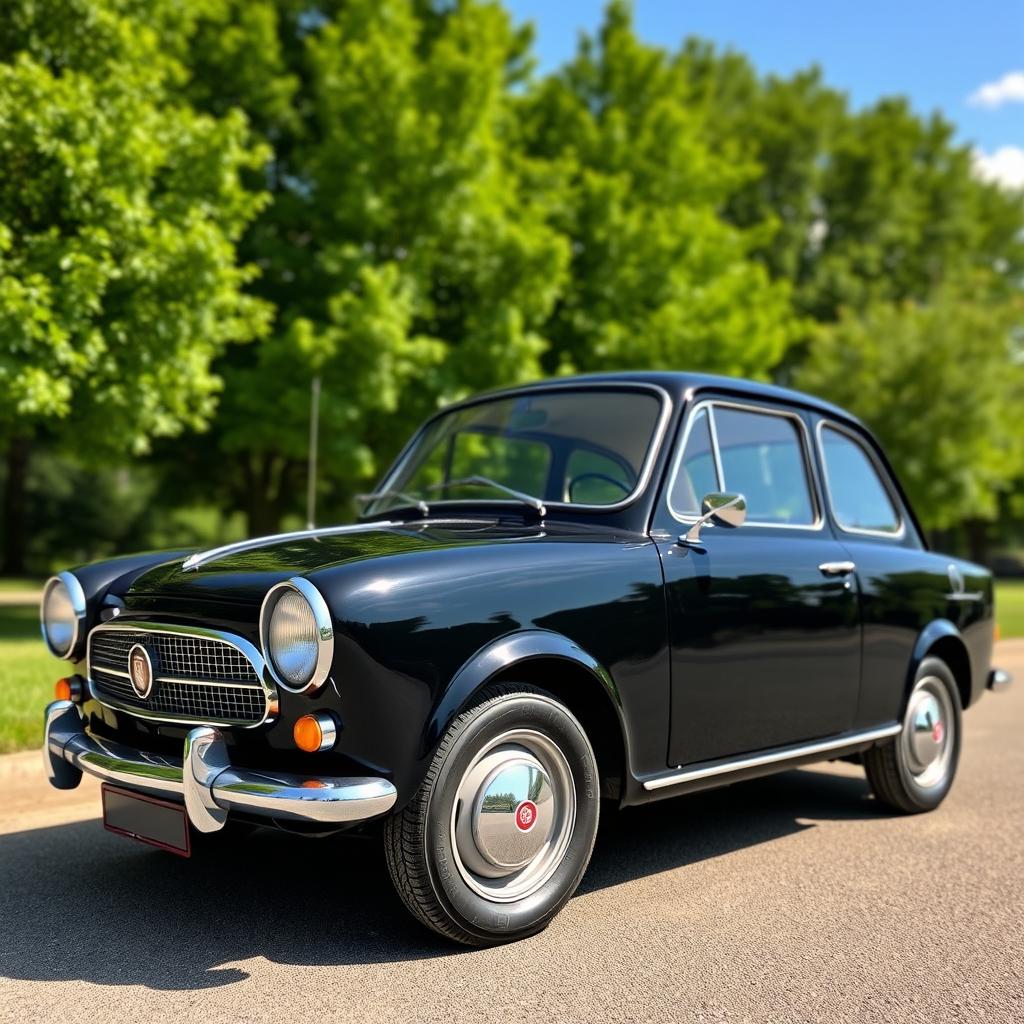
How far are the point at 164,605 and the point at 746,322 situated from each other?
53.9ft

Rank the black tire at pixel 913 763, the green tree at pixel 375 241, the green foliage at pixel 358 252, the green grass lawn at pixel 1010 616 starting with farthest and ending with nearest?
the green grass lawn at pixel 1010 616 < the green tree at pixel 375 241 < the green foliage at pixel 358 252 < the black tire at pixel 913 763

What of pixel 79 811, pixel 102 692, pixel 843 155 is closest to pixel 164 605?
pixel 102 692

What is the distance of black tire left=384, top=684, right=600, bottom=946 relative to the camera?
3.26 meters

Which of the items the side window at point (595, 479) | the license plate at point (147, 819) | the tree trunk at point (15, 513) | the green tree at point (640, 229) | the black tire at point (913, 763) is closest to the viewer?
the license plate at point (147, 819)

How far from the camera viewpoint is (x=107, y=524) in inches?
1489

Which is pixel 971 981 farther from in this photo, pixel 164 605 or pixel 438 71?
pixel 438 71

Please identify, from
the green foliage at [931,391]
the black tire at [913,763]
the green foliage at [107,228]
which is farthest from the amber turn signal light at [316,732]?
the green foliage at [931,391]

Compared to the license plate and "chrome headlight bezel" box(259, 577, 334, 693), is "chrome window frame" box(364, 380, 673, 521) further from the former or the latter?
the license plate

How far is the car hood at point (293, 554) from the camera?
3461 millimetres

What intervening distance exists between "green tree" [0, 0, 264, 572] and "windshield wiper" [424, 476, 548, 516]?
632 centimetres

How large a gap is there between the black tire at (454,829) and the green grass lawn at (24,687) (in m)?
3.22

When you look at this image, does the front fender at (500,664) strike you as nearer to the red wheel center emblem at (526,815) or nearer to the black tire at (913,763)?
the red wheel center emblem at (526,815)

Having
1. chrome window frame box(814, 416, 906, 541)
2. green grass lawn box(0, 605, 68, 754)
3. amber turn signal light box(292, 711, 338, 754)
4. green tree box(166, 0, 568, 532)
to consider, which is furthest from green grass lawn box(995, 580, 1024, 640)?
amber turn signal light box(292, 711, 338, 754)

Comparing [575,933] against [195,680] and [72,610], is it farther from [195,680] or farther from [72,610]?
[72,610]
